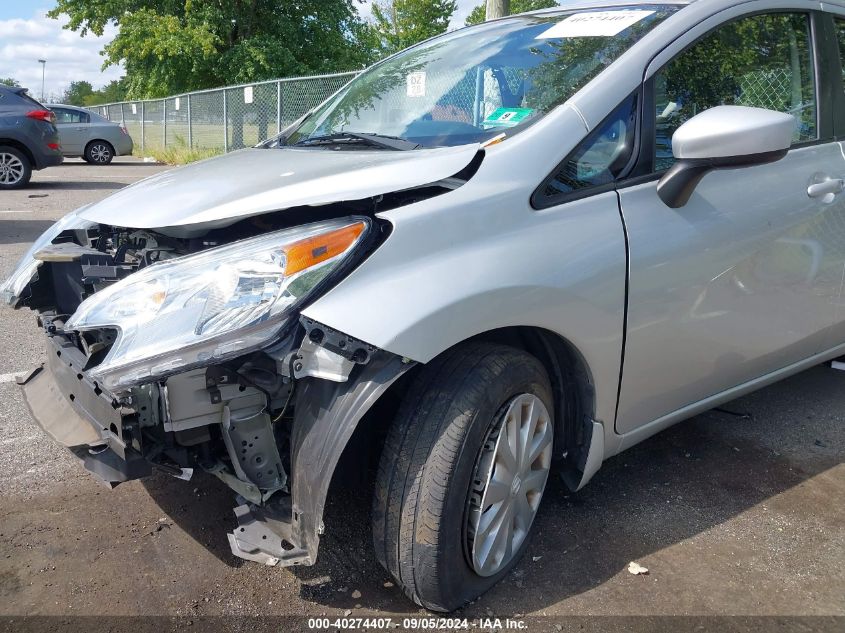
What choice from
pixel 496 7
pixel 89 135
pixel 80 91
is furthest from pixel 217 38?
pixel 80 91

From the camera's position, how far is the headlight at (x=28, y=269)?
265cm

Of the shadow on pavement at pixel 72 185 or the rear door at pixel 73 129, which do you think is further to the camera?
the rear door at pixel 73 129

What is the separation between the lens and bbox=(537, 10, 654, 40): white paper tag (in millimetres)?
2684

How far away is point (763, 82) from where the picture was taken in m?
3.06

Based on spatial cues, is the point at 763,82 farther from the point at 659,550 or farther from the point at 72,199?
the point at 72,199

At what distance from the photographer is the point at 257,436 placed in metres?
2.11

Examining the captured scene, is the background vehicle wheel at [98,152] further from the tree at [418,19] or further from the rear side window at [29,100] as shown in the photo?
the tree at [418,19]

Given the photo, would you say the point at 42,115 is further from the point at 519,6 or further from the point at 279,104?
the point at 519,6

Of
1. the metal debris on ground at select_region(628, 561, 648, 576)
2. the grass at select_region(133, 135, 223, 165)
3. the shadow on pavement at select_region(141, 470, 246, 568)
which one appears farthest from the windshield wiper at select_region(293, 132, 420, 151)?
the grass at select_region(133, 135, 223, 165)

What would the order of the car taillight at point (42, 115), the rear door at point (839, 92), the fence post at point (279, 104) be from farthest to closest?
the fence post at point (279, 104), the car taillight at point (42, 115), the rear door at point (839, 92)

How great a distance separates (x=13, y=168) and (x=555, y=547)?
12603 millimetres

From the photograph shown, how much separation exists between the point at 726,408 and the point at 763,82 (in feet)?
5.34

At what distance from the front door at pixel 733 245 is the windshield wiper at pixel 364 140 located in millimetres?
758

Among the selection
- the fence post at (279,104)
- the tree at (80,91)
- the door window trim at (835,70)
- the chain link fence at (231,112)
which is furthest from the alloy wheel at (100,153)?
the tree at (80,91)
